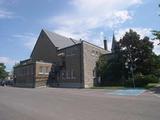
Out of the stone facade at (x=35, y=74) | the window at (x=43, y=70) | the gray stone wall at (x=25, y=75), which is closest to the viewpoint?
the stone facade at (x=35, y=74)

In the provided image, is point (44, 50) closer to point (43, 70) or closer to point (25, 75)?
point (25, 75)

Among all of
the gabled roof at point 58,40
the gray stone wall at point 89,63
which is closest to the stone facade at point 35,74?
the gabled roof at point 58,40

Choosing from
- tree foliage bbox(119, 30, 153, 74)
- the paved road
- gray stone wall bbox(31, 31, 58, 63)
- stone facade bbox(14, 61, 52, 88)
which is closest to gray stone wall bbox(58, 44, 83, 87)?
stone facade bbox(14, 61, 52, 88)

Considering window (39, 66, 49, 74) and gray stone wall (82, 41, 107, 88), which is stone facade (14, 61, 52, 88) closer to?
window (39, 66, 49, 74)

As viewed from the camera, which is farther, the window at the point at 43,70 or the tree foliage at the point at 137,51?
the window at the point at 43,70

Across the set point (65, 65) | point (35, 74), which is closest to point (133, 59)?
point (65, 65)

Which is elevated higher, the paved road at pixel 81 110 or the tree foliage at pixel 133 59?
the tree foliage at pixel 133 59

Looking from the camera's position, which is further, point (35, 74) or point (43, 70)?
point (43, 70)

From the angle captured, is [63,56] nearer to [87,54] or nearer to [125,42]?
[87,54]

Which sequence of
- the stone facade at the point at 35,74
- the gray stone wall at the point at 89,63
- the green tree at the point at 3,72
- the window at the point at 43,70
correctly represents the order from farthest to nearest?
the green tree at the point at 3,72 < the window at the point at 43,70 < the stone facade at the point at 35,74 < the gray stone wall at the point at 89,63

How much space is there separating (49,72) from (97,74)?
31.9ft

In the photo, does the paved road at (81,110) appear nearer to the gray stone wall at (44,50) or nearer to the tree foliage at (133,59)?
the tree foliage at (133,59)

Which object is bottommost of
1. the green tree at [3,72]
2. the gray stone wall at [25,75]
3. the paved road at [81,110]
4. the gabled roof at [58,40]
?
the paved road at [81,110]

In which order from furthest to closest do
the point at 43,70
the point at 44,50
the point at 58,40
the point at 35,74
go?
1. the point at 58,40
2. the point at 44,50
3. the point at 43,70
4. the point at 35,74
